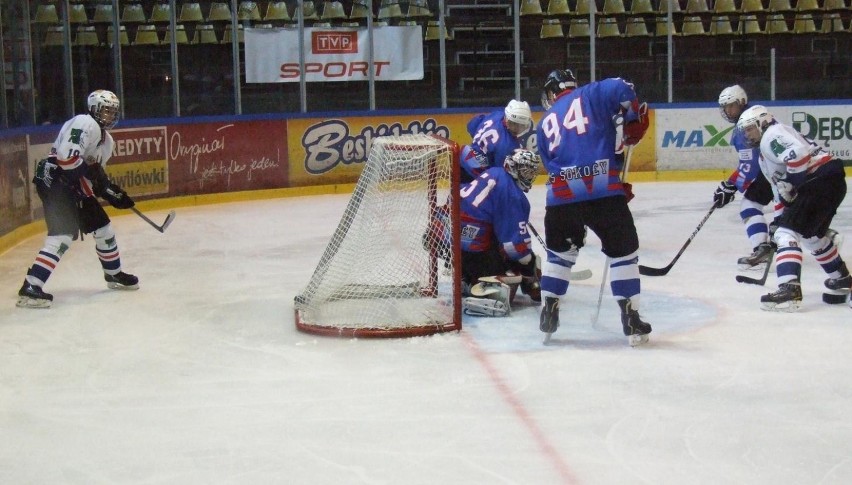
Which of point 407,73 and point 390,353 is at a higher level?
point 407,73

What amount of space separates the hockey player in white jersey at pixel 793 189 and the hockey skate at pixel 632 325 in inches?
36.7

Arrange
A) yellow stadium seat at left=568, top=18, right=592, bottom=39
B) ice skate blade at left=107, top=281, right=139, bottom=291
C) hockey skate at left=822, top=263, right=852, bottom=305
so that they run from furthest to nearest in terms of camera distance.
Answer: yellow stadium seat at left=568, top=18, right=592, bottom=39
ice skate blade at left=107, top=281, right=139, bottom=291
hockey skate at left=822, top=263, right=852, bottom=305

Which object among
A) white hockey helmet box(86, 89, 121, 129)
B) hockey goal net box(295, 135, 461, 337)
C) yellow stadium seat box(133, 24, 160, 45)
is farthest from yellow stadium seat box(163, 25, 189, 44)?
hockey goal net box(295, 135, 461, 337)

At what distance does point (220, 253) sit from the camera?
6.96 meters

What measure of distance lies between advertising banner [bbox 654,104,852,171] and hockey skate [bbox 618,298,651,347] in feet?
22.4

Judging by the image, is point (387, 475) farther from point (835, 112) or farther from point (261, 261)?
point (835, 112)

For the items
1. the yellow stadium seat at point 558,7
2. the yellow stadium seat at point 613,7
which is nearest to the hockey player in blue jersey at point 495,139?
the yellow stadium seat at point 558,7

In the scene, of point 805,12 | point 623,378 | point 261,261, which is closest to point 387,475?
point 623,378

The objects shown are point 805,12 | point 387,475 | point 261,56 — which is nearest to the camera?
point 387,475

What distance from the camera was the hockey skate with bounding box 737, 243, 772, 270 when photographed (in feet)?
19.5

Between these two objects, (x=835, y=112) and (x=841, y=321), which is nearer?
(x=841, y=321)

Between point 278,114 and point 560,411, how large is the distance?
7081mm

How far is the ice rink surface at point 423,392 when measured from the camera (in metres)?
3.07

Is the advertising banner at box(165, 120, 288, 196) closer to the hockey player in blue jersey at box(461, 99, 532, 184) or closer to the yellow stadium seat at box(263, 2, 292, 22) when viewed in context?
the yellow stadium seat at box(263, 2, 292, 22)
